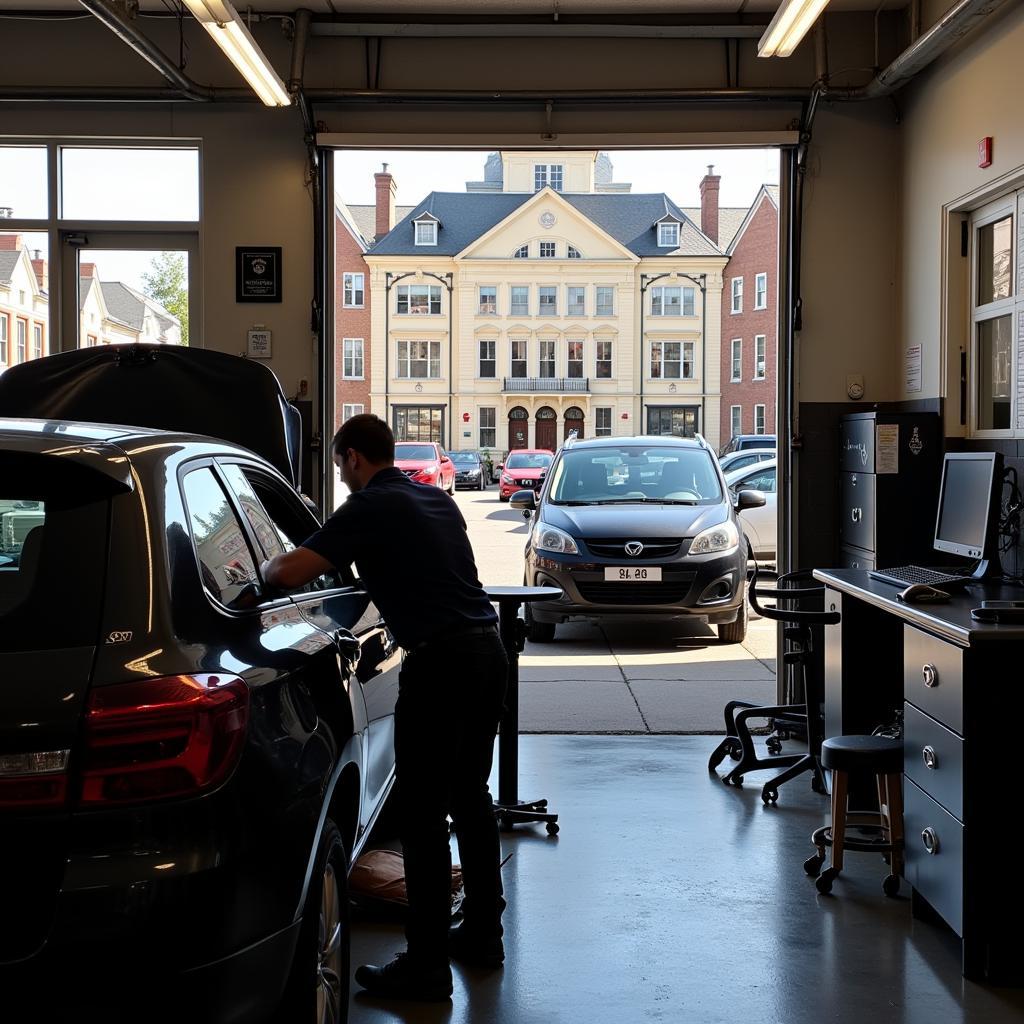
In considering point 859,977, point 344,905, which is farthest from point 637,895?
point 344,905

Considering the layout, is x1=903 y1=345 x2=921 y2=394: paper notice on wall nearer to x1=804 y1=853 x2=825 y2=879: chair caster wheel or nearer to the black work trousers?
x1=804 y1=853 x2=825 y2=879: chair caster wheel

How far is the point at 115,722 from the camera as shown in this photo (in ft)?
6.81

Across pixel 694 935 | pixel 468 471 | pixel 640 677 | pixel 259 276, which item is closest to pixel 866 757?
pixel 694 935

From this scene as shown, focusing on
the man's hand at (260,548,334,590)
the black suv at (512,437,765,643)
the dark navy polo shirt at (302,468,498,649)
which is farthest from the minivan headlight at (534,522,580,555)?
the man's hand at (260,548,334,590)

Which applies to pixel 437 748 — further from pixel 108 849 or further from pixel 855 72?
pixel 855 72

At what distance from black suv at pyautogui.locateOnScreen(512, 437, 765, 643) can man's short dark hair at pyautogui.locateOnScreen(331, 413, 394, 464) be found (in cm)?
605

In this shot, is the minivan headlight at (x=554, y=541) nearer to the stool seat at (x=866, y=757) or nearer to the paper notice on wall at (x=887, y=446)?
the paper notice on wall at (x=887, y=446)

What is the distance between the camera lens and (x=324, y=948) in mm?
2795

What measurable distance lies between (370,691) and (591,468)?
314 inches

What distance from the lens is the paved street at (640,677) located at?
7.67 metres

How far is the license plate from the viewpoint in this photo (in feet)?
32.7

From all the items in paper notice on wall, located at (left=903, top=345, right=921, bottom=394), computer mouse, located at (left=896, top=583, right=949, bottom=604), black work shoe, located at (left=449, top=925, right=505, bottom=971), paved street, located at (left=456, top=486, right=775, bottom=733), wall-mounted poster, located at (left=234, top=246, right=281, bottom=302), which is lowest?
paved street, located at (left=456, top=486, right=775, bottom=733)

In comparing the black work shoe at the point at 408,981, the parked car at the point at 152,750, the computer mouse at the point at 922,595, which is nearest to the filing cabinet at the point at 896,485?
the computer mouse at the point at 922,595

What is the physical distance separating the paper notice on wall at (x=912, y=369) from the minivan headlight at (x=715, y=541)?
295cm
